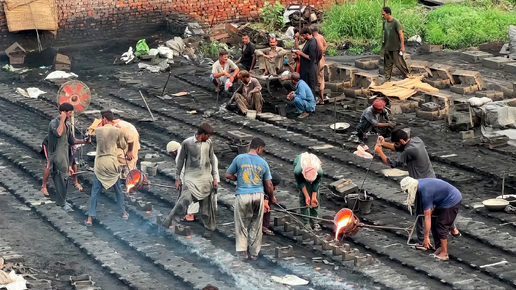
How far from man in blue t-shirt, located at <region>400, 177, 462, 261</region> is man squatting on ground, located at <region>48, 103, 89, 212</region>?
16.3 ft

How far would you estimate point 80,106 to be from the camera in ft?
48.8

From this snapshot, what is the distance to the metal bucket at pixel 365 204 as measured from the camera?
43.2 ft

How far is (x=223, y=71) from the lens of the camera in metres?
19.4

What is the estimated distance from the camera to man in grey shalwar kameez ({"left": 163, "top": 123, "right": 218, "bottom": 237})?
12.2 m

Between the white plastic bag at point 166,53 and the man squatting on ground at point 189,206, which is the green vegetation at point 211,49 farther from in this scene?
the man squatting on ground at point 189,206

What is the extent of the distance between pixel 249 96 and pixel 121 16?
26.9 ft

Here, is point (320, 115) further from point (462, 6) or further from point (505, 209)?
point (462, 6)

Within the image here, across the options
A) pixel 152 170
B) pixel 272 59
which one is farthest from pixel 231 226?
pixel 272 59

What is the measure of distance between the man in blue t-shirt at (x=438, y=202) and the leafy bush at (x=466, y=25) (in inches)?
513

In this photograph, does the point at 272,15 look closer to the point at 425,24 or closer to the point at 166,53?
the point at 425,24

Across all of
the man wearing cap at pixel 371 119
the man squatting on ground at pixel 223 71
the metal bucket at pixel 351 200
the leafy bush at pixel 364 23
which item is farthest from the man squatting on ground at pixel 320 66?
the metal bucket at pixel 351 200

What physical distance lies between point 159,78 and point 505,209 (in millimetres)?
10596

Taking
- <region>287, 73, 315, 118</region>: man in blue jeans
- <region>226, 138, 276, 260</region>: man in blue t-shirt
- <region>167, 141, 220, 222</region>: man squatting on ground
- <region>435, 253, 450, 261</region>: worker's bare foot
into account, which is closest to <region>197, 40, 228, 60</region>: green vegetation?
<region>287, 73, 315, 118</region>: man in blue jeans

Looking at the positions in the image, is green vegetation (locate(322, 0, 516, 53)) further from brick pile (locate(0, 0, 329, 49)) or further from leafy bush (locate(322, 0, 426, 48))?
brick pile (locate(0, 0, 329, 49))
